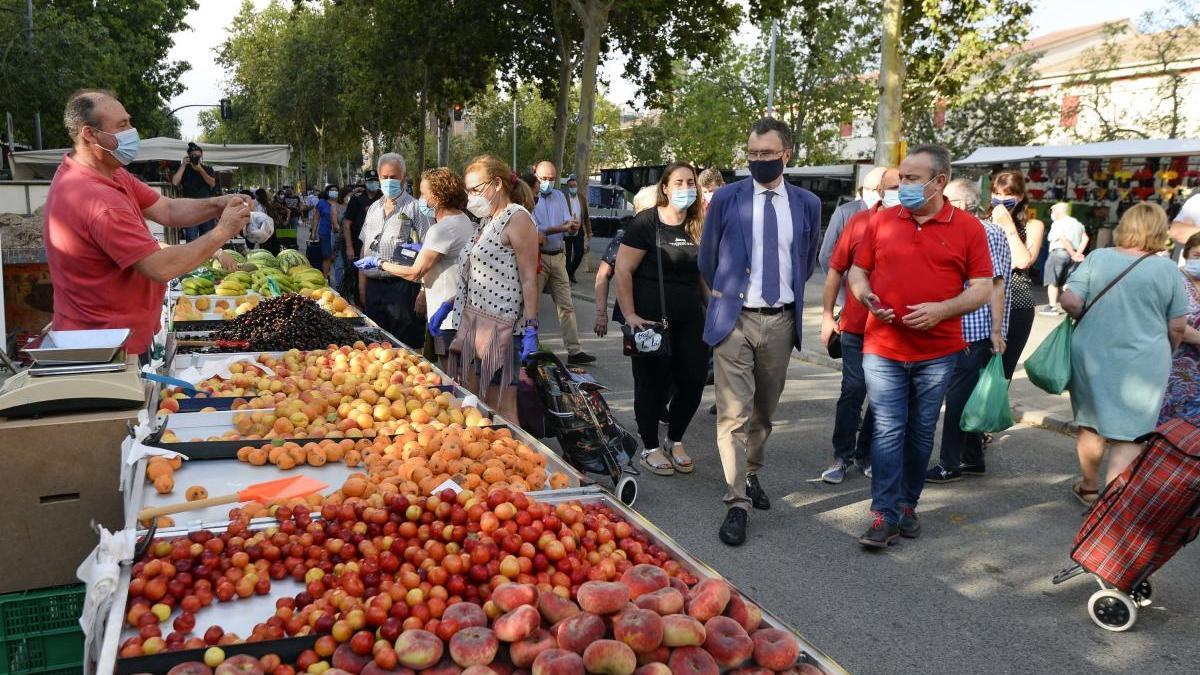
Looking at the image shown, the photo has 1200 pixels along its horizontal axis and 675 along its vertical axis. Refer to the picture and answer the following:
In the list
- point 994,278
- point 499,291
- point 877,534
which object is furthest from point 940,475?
point 499,291

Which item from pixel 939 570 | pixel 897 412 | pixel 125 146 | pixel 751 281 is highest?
pixel 125 146

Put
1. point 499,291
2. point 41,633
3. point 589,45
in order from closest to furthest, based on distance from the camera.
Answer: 1. point 41,633
2. point 499,291
3. point 589,45

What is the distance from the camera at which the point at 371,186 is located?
37.8ft

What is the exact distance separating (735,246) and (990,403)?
2.06m

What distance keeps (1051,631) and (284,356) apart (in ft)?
14.4

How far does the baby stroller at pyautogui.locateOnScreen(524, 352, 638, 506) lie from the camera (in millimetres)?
5328

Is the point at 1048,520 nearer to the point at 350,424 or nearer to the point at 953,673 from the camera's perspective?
the point at 953,673

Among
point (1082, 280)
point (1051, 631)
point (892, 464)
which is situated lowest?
point (1051, 631)

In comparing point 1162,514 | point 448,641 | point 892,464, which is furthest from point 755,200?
point 448,641

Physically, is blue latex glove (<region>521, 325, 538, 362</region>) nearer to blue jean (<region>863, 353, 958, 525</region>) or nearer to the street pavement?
the street pavement

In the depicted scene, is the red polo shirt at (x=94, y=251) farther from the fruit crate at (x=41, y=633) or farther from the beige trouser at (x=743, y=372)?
the beige trouser at (x=743, y=372)

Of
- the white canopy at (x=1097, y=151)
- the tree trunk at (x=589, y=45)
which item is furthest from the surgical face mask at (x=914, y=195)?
the white canopy at (x=1097, y=151)

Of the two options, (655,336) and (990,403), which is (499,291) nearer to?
(655,336)

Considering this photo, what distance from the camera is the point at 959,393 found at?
5.88m
